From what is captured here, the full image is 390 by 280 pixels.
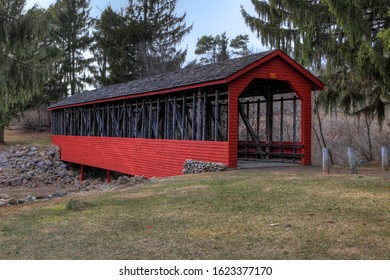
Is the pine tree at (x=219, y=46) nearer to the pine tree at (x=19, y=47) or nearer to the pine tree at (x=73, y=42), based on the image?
the pine tree at (x=73, y=42)

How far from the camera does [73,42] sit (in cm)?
3944

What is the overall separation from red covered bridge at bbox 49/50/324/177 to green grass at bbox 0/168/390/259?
4195 millimetres

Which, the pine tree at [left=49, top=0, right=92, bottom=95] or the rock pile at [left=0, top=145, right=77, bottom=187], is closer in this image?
the rock pile at [left=0, top=145, right=77, bottom=187]

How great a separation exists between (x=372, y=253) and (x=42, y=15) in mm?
13740

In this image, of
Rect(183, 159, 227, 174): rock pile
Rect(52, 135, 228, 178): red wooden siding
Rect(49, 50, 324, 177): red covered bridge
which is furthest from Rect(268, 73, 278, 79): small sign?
Rect(183, 159, 227, 174): rock pile

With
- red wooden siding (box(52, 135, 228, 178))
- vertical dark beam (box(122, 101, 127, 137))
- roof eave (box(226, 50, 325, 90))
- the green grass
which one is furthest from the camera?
vertical dark beam (box(122, 101, 127, 137))

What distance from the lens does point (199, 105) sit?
14992mm

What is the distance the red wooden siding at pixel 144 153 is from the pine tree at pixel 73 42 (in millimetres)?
15604

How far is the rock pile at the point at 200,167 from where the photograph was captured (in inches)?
540

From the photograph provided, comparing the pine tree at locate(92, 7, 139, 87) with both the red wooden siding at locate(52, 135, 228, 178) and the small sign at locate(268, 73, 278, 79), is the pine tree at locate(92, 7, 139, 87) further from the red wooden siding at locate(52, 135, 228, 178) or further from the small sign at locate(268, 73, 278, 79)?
the small sign at locate(268, 73, 278, 79)

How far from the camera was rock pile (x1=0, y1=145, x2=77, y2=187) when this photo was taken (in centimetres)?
2450

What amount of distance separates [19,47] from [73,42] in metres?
25.9

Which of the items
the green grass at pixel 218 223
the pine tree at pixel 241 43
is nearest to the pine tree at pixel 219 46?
the pine tree at pixel 241 43

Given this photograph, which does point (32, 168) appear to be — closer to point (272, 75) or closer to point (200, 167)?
point (200, 167)
